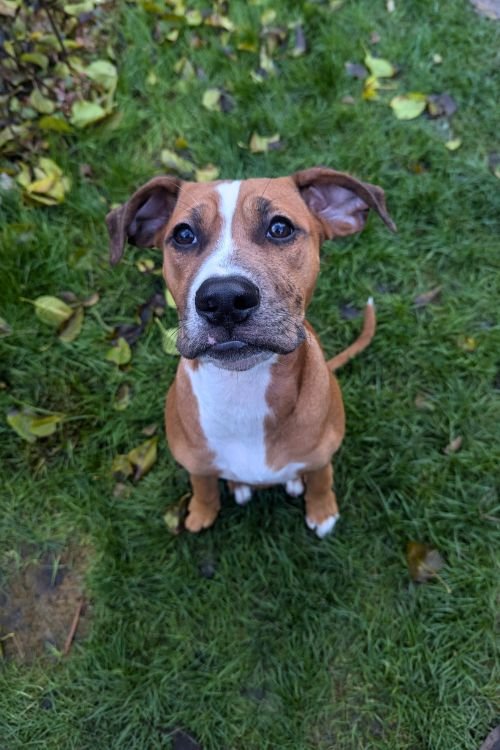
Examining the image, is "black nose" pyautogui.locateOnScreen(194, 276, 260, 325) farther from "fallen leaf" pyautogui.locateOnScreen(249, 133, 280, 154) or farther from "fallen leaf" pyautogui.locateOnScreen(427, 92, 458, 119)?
"fallen leaf" pyautogui.locateOnScreen(427, 92, 458, 119)

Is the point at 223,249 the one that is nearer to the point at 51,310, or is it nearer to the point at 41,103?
the point at 51,310

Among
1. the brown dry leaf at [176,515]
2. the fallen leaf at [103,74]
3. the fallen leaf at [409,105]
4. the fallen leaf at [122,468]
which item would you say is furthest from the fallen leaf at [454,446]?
the fallen leaf at [103,74]

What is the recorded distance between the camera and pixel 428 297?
12.9 ft

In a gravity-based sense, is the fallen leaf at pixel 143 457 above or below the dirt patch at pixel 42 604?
above

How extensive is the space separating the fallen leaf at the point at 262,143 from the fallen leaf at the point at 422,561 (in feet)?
8.74

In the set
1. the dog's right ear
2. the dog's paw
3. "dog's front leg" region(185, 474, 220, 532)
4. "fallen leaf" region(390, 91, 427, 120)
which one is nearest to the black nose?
the dog's right ear

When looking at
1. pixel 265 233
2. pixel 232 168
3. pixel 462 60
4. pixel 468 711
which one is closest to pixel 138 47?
pixel 232 168

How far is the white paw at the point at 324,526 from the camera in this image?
3.29m

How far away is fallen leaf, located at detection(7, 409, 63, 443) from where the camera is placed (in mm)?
3545

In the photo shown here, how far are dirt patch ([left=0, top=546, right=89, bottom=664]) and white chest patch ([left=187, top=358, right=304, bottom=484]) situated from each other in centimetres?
120

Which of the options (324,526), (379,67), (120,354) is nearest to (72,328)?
(120,354)

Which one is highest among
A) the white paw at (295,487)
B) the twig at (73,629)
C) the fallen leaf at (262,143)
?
the fallen leaf at (262,143)

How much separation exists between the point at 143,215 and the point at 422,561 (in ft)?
7.07

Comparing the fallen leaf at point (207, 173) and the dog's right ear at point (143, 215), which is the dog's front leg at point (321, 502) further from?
the fallen leaf at point (207, 173)
